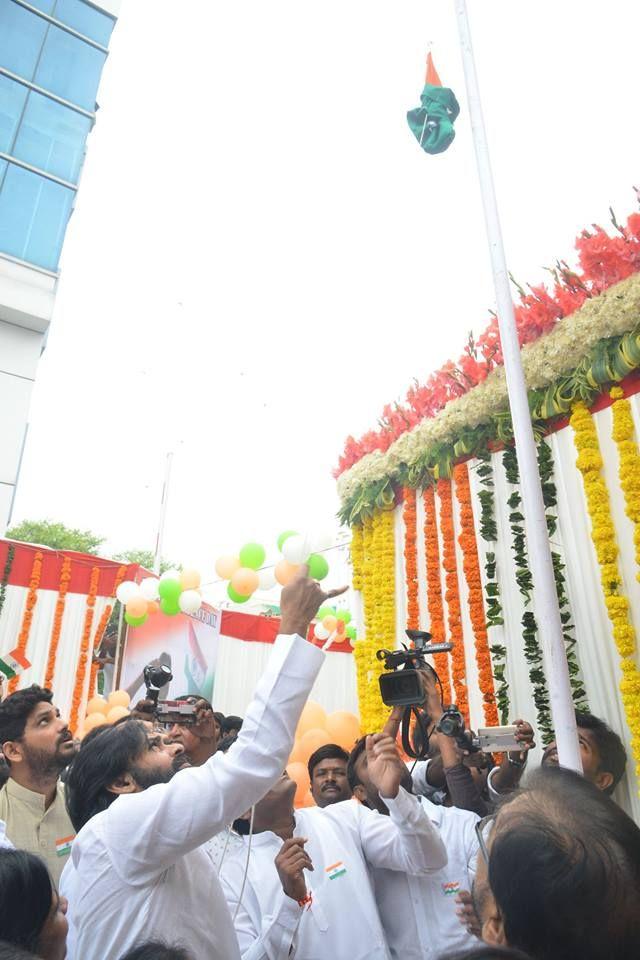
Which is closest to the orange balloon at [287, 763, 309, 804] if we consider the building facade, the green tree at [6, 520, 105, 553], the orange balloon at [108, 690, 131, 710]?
the orange balloon at [108, 690, 131, 710]

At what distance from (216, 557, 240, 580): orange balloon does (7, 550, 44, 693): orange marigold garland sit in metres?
2.33

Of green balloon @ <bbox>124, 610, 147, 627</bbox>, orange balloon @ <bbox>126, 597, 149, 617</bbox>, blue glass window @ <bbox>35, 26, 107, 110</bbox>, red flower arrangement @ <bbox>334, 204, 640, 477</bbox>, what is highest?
blue glass window @ <bbox>35, 26, 107, 110</bbox>

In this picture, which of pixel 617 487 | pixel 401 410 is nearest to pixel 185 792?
pixel 617 487

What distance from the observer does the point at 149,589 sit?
689cm

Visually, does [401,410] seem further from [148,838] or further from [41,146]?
[41,146]

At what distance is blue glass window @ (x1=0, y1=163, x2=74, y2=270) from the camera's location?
820 cm

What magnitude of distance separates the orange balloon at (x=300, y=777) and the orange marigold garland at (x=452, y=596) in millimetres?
1481

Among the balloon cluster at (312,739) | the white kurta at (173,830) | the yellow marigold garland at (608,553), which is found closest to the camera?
the white kurta at (173,830)

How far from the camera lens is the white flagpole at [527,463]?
7.34ft

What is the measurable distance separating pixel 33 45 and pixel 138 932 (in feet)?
36.9

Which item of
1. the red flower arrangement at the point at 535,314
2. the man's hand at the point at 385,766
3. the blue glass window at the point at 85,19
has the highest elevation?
the blue glass window at the point at 85,19

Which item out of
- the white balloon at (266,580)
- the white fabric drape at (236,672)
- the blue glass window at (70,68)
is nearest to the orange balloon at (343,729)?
the white balloon at (266,580)

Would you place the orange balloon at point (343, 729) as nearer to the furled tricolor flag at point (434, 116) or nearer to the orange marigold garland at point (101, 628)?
the orange marigold garland at point (101, 628)

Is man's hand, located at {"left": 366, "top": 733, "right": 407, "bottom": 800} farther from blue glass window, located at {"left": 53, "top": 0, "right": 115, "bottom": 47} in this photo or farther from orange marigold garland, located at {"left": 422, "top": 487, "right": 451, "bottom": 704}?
blue glass window, located at {"left": 53, "top": 0, "right": 115, "bottom": 47}
